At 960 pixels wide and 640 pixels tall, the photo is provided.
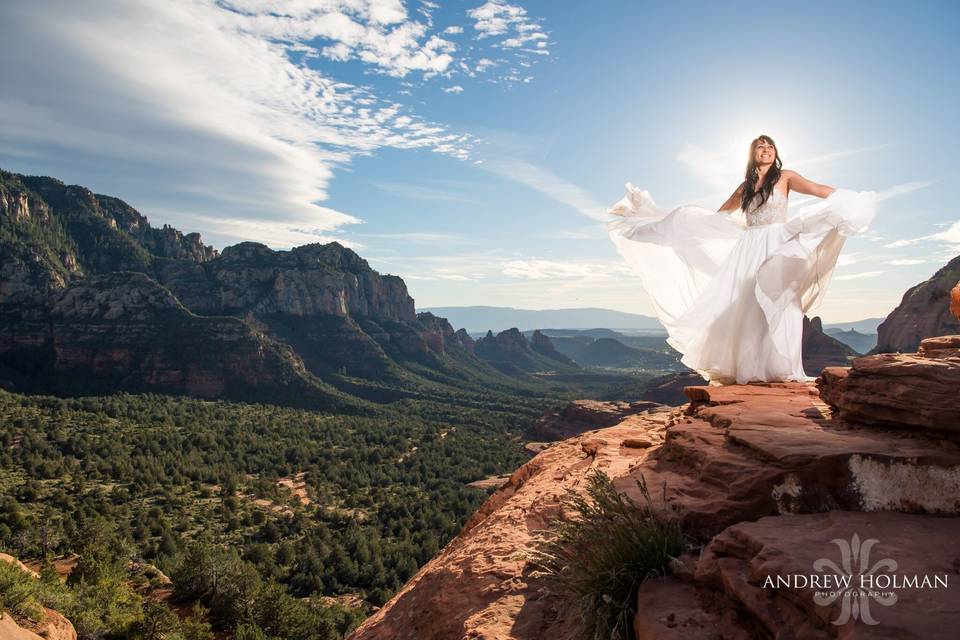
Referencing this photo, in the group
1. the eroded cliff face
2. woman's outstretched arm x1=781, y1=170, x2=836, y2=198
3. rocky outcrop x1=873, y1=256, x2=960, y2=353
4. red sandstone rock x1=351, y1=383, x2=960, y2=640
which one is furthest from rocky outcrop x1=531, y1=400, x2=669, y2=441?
the eroded cliff face

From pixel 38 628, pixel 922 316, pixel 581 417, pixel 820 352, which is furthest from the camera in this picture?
pixel 820 352

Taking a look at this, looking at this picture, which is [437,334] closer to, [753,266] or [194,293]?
[194,293]

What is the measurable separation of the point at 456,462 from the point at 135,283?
3185 inches

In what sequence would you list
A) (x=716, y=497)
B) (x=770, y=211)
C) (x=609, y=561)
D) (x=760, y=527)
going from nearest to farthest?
1. (x=760, y=527)
2. (x=609, y=561)
3. (x=716, y=497)
4. (x=770, y=211)

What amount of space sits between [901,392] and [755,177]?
15.4 feet

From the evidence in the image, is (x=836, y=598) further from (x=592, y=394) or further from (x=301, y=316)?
(x=301, y=316)

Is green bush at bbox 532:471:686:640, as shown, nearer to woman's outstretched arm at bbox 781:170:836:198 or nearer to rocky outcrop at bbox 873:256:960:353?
woman's outstretched arm at bbox 781:170:836:198

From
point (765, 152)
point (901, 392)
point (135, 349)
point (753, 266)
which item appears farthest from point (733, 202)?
point (135, 349)

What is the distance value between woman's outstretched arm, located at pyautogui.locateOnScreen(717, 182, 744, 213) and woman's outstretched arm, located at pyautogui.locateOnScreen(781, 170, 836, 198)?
25.4 inches

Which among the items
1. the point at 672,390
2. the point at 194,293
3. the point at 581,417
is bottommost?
the point at 581,417

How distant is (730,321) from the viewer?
7.19 meters

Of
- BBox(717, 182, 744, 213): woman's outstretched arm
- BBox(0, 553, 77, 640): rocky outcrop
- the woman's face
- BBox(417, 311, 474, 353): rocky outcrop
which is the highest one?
the woman's face

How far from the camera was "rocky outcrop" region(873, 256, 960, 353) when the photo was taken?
192 ft

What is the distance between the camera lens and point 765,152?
732 cm
